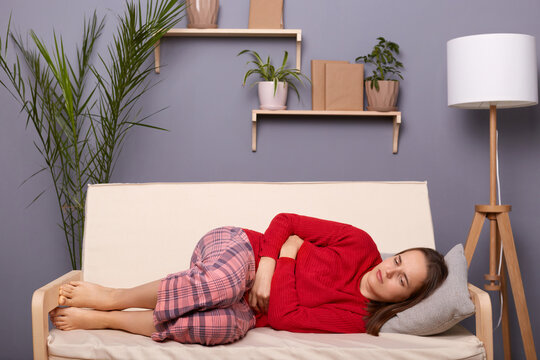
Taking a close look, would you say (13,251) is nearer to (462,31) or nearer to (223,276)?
(223,276)

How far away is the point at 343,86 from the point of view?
2758mm

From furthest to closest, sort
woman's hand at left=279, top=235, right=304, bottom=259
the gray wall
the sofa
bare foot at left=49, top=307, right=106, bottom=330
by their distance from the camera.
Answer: the gray wall
the sofa
woman's hand at left=279, top=235, right=304, bottom=259
bare foot at left=49, top=307, right=106, bottom=330

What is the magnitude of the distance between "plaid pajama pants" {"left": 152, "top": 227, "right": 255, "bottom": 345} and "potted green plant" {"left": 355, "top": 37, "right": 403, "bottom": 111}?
1402 mm

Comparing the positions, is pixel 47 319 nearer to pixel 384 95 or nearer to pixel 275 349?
pixel 275 349

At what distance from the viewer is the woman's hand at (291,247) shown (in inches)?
73.0

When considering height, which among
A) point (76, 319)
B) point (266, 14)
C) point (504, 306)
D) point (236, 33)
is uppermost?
point (266, 14)

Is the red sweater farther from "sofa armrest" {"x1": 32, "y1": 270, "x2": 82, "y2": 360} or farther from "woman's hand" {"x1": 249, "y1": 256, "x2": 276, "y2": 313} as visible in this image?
"sofa armrest" {"x1": 32, "y1": 270, "x2": 82, "y2": 360}

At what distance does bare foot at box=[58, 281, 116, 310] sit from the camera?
1.71 metres

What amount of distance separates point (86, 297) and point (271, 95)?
141 centimetres

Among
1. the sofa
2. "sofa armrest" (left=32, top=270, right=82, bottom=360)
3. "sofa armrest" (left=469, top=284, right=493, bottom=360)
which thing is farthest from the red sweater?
"sofa armrest" (left=32, top=270, right=82, bottom=360)

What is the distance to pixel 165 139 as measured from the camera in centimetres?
286

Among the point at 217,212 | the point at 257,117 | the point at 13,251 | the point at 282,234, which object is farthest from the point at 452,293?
the point at 13,251

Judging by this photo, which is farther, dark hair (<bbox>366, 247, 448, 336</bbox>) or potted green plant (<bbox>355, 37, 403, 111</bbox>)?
potted green plant (<bbox>355, 37, 403, 111</bbox>)

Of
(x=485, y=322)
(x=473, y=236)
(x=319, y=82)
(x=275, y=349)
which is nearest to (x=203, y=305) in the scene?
(x=275, y=349)
